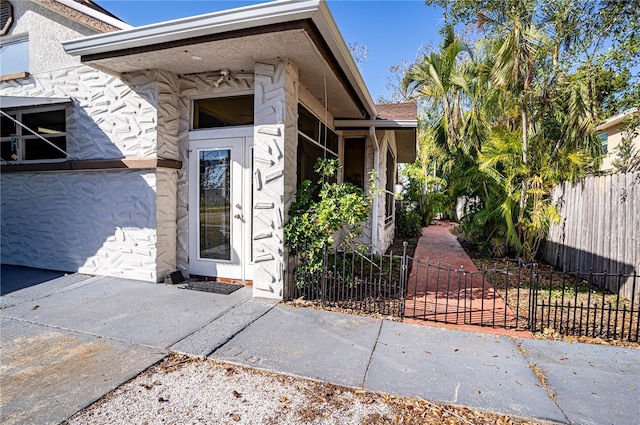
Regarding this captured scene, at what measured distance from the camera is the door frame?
17.4 feet

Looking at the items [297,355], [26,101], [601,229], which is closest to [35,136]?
[26,101]

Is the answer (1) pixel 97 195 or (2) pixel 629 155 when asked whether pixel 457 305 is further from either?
(1) pixel 97 195

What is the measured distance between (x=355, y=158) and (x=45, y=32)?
6943 millimetres

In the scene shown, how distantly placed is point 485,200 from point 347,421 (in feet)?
27.9

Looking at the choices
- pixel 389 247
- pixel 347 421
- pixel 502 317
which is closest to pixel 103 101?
pixel 347 421

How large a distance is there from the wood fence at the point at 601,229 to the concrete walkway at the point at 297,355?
217 centimetres

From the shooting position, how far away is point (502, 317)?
4.39 metres

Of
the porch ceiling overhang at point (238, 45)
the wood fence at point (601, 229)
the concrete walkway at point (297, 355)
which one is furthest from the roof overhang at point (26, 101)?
the wood fence at point (601, 229)

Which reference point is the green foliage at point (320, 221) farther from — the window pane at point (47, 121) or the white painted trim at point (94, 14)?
the window pane at point (47, 121)

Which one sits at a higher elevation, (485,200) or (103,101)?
(103,101)

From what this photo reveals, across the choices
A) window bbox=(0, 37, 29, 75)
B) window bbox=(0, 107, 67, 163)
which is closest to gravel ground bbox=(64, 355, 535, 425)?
window bbox=(0, 107, 67, 163)

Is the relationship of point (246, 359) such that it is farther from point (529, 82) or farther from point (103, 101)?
point (529, 82)

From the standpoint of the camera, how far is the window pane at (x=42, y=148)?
243 inches

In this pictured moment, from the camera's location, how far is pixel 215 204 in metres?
5.55
